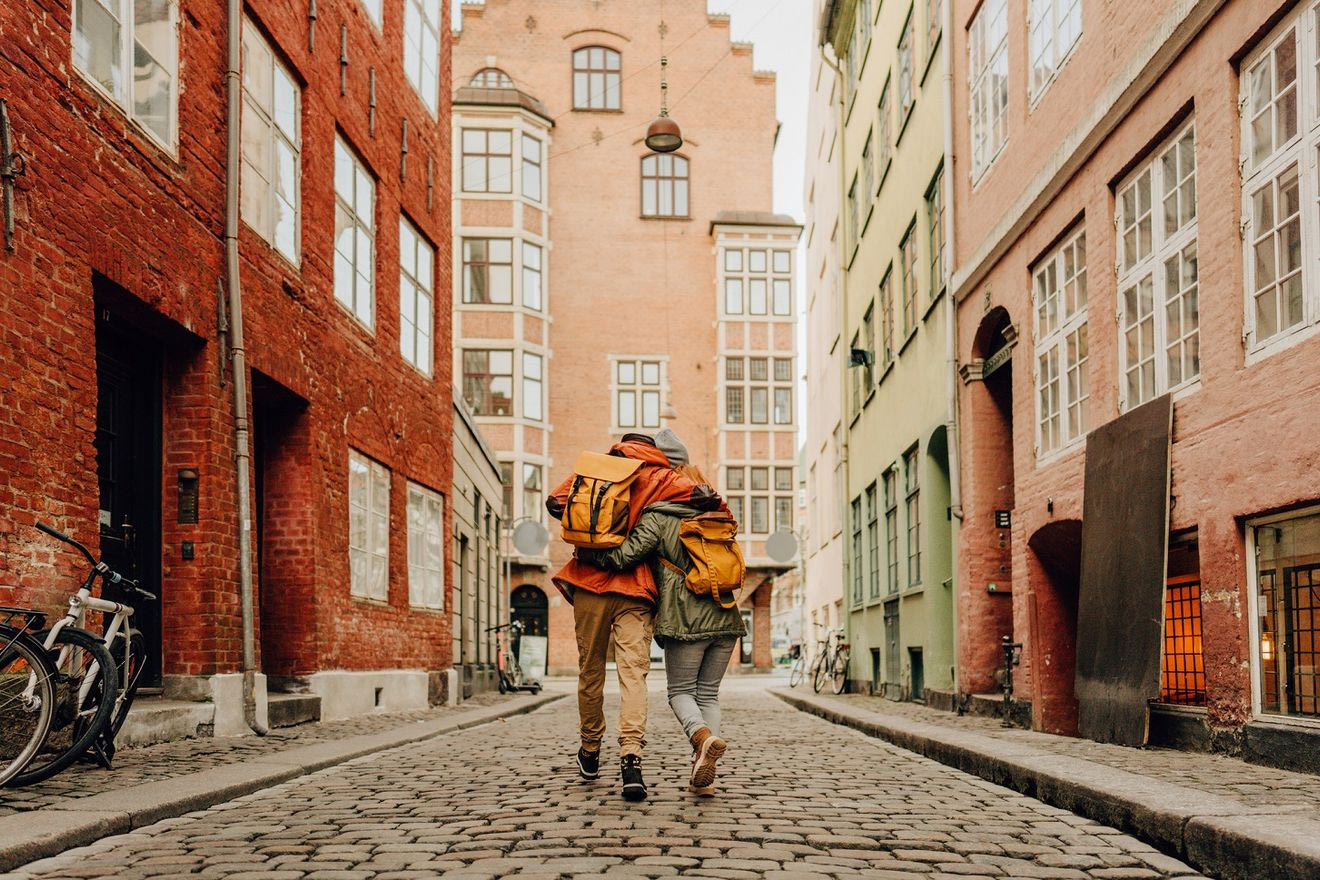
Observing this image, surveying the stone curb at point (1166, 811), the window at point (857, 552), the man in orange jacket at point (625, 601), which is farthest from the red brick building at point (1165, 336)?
the window at point (857, 552)

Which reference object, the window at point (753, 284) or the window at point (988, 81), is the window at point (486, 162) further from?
the window at point (988, 81)

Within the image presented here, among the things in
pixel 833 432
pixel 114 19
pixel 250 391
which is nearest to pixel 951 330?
pixel 250 391

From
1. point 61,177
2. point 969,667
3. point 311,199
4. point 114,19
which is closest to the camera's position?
point 61,177

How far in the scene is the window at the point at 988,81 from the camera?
14188mm

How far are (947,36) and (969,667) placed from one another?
6.90 meters

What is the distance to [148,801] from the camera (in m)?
6.36

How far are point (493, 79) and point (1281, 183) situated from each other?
38.0 metres

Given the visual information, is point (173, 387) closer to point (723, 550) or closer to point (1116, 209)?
point (723, 550)

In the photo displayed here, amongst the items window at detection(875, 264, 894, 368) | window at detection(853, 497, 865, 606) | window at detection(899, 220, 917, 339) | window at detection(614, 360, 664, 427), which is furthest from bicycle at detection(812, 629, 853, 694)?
window at detection(614, 360, 664, 427)

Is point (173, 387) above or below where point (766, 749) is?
above

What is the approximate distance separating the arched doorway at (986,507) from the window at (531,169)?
27.3m

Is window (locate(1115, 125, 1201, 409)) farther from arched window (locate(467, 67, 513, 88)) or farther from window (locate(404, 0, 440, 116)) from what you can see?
arched window (locate(467, 67, 513, 88))

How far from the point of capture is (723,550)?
713 cm

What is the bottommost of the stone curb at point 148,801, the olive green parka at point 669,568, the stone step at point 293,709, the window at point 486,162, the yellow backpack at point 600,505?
the stone step at point 293,709
